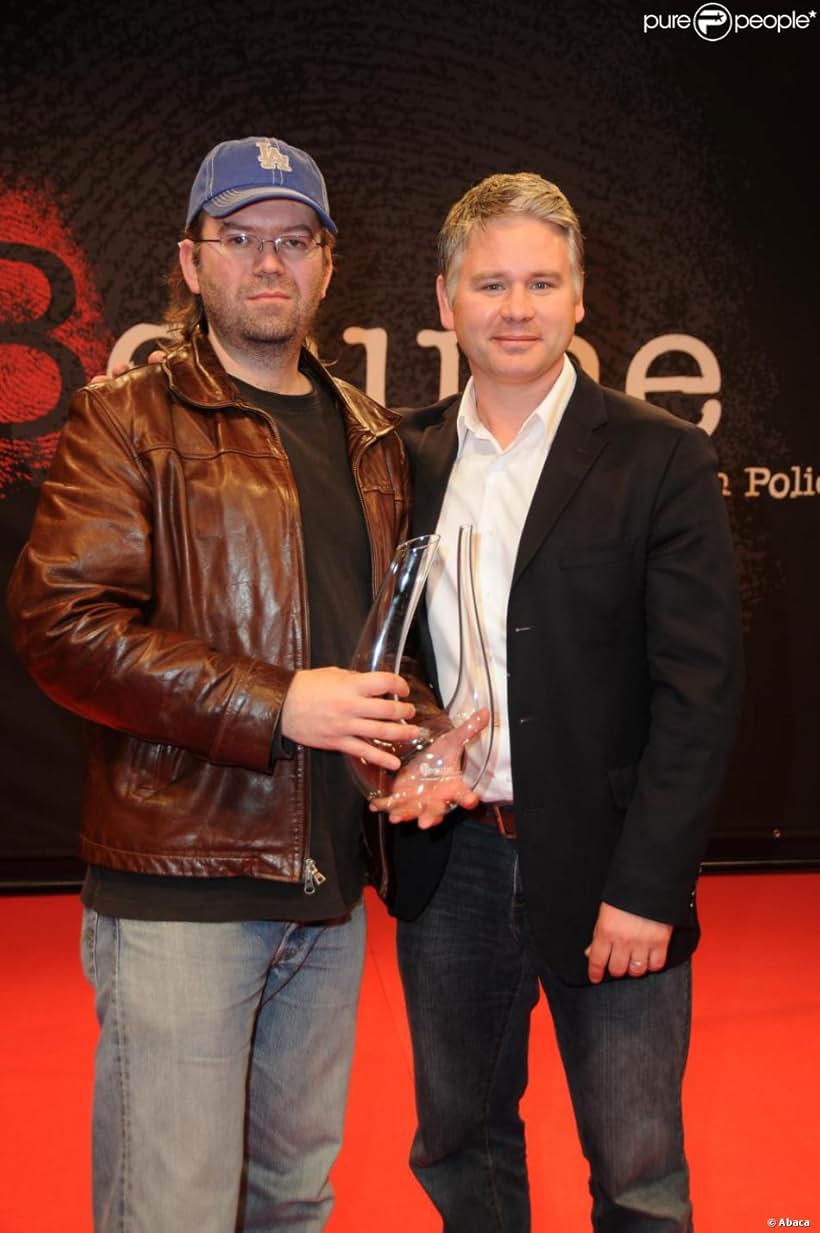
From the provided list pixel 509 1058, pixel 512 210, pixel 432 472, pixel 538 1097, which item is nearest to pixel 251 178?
pixel 512 210

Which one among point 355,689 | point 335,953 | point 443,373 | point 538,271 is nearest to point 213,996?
point 335,953

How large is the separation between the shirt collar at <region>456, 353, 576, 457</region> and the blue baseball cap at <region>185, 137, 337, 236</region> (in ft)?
1.32

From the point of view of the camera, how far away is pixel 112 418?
179 centimetres

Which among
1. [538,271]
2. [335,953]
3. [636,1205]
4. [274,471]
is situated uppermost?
[538,271]

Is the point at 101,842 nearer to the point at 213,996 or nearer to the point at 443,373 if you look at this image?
the point at 213,996

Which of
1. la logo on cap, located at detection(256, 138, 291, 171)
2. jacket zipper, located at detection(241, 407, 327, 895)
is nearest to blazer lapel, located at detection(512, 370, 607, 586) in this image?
jacket zipper, located at detection(241, 407, 327, 895)

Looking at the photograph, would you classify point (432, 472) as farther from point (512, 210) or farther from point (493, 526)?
point (512, 210)

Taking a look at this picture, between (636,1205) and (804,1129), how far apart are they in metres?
1.20

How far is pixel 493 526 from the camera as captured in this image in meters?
2.05

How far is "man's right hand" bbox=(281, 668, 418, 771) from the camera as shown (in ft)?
5.39

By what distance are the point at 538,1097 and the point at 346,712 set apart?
5.89 ft

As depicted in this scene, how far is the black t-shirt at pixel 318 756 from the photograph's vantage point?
176 centimetres

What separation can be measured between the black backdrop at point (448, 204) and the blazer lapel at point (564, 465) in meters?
2.76

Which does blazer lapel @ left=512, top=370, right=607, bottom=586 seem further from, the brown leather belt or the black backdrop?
the black backdrop
